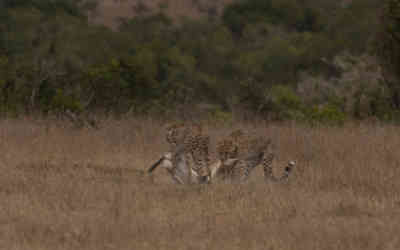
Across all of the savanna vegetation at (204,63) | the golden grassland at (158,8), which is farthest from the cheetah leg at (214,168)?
the golden grassland at (158,8)

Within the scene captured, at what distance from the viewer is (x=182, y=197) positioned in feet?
27.5

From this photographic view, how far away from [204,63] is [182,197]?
28.9m

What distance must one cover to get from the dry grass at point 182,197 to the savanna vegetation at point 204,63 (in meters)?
3.19

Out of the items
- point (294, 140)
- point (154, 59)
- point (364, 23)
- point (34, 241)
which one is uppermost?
point (364, 23)

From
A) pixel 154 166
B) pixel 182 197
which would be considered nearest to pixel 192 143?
pixel 154 166

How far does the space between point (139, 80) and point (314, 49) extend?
50.4 feet

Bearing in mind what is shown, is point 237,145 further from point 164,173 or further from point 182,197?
point 182,197

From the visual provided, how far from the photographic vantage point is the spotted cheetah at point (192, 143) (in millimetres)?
9836

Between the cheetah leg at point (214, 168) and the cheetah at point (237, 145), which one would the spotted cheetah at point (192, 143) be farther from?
the cheetah at point (237, 145)

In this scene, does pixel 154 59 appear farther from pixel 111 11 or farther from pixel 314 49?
pixel 111 11

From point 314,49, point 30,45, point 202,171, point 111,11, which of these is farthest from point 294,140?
point 111,11

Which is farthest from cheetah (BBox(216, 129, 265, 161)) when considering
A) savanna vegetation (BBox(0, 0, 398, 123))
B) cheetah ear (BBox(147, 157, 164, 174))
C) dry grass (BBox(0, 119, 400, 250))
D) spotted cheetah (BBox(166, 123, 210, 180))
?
savanna vegetation (BBox(0, 0, 398, 123))

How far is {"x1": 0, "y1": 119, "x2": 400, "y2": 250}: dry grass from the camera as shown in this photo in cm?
662

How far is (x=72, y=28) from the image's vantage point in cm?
3459
